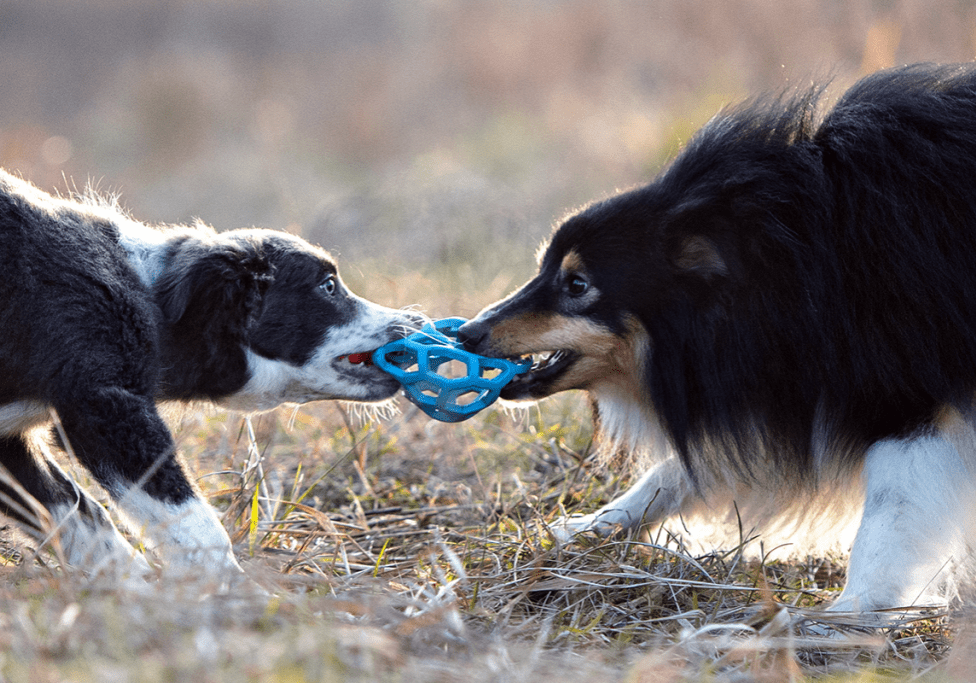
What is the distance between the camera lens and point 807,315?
2.86 m

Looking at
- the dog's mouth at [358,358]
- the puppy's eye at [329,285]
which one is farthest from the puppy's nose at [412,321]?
the puppy's eye at [329,285]

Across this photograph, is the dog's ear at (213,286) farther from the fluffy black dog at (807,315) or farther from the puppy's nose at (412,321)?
the fluffy black dog at (807,315)

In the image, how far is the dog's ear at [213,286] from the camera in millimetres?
3039

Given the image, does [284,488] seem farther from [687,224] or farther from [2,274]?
[687,224]

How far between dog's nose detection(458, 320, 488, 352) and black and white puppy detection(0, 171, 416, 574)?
24cm

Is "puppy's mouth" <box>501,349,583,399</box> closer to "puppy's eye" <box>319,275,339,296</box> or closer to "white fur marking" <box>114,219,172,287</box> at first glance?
"puppy's eye" <box>319,275,339,296</box>

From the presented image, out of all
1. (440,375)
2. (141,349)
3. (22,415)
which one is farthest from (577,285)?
(22,415)

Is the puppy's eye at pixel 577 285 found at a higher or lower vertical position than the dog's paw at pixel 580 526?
higher

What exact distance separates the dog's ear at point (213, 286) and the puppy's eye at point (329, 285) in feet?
0.62

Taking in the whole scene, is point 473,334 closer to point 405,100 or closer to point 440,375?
point 440,375

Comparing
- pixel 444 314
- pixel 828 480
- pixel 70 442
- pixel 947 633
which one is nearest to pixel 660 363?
pixel 828 480

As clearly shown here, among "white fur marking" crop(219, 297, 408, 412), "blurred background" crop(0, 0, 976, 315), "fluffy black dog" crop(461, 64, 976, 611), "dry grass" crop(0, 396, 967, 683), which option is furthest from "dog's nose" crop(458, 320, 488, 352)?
"blurred background" crop(0, 0, 976, 315)

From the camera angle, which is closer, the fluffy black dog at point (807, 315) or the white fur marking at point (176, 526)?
the white fur marking at point (176, 526)

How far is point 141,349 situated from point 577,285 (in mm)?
1356
